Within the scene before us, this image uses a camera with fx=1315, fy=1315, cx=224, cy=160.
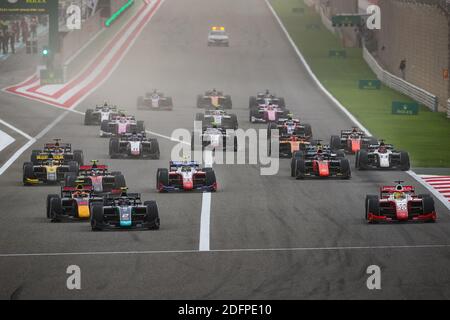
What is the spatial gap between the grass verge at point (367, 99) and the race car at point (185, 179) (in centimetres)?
977

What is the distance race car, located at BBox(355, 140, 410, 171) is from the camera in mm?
40844

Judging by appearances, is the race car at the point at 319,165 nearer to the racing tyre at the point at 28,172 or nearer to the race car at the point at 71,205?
the racing tyre at the point at 28,172

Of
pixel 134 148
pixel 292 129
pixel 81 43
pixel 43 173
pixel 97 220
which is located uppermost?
pixel 81 43

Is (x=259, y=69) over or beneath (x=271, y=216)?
over

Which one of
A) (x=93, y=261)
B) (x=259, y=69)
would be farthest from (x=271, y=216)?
(x=259, y=69)

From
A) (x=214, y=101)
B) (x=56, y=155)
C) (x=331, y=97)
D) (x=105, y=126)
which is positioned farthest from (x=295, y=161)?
(x=331, y=97)

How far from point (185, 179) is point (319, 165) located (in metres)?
4.87

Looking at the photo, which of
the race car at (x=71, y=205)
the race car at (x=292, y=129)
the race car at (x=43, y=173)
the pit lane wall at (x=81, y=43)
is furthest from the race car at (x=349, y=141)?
the pit lane wall at (x=81, y=43)

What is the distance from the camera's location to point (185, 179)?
35844 millimetres

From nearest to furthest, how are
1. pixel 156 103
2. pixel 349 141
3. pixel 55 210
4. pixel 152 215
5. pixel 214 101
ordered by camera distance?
1. pixel 152 215
2. pixel 55 210
3. pixel 349 141
4. pixel 156 103
5. pixel 214 101

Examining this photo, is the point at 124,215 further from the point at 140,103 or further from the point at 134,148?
the point at 140,103

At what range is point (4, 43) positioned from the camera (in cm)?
8694
